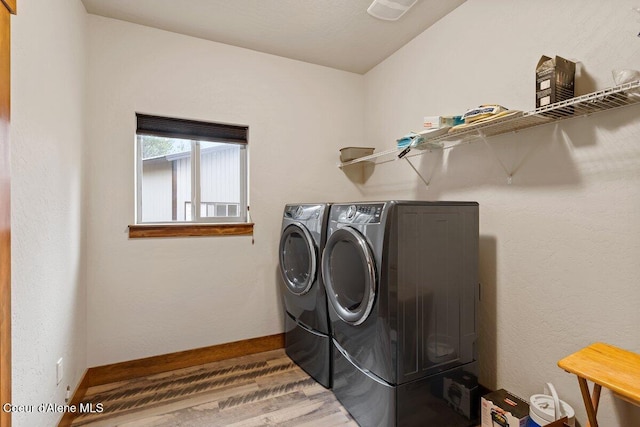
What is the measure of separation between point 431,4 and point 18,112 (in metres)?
2.27

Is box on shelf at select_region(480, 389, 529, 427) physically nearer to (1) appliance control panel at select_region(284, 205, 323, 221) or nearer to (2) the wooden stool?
(2) the wooden stool

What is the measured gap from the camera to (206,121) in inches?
94.0

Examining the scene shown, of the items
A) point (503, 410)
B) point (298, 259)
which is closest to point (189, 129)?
point (298, 259)

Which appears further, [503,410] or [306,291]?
[306,291]

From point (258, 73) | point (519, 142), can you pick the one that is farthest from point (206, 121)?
point (519, 142)

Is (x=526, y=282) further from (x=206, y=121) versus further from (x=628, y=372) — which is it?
(x=206, y=121)

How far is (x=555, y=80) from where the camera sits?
4.43 ft

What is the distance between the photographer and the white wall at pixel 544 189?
129 cm

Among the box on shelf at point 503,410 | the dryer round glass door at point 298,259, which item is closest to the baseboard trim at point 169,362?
the dryer round glass door at point 298,259

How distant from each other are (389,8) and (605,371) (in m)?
2.09

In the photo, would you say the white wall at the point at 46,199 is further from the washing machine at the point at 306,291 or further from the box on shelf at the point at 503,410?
the box on shelf at the point at 503,410

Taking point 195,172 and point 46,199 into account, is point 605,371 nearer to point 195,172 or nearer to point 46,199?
point 46,199

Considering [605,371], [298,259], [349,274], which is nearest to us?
[605,371]

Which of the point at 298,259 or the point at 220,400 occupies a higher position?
the point at 298,259
